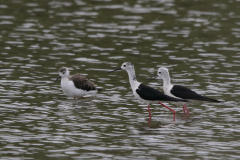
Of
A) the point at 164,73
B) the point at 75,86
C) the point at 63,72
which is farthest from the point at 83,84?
the point at 164,73

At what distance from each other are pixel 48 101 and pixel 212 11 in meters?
17.9

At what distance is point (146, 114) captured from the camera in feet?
50.4

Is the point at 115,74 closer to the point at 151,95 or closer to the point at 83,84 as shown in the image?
the point at 83,84

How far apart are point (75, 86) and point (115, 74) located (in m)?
3.56

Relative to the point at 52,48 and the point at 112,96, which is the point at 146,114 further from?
the point at 52,48

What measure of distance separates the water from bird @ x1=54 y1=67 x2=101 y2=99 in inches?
11.4

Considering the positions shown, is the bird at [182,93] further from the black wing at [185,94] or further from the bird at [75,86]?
the bird at [75,86]

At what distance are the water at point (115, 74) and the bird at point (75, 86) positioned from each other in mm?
289

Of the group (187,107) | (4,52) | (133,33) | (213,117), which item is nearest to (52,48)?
(4,52)

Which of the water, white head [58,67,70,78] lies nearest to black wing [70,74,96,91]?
white head [58,67,70,78]

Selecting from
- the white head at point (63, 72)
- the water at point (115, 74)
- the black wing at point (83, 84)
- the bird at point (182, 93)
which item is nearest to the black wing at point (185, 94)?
the bird at point (182, 93)

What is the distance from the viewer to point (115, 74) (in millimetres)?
20375

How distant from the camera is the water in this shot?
40.4ft

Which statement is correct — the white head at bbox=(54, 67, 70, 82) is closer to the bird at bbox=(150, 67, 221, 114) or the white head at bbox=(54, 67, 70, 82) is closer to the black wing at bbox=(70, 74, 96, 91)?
the black wing at bbox=(70, 74, 96, 91)
